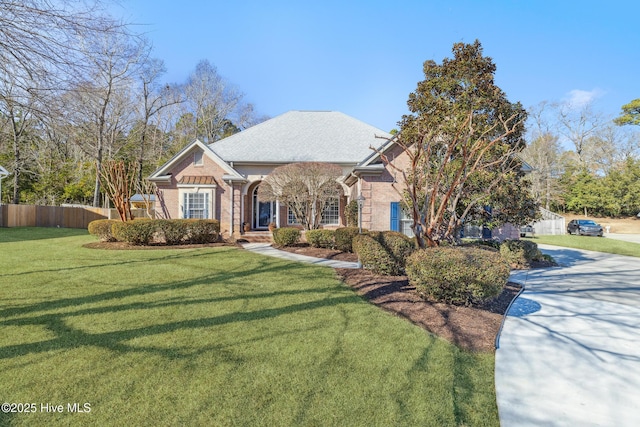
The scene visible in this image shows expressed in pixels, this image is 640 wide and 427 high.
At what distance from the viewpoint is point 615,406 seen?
327 centimetres

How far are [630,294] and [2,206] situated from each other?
3004cm

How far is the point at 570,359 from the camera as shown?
13.9 ft

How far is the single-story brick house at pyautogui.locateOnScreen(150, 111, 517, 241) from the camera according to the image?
14680 mm

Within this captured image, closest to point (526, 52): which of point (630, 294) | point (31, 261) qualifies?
point (630, 294)

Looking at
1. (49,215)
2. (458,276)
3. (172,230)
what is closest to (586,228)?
(458,276)

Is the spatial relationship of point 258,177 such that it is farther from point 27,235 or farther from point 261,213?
point 27,235

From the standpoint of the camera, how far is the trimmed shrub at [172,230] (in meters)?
13.8

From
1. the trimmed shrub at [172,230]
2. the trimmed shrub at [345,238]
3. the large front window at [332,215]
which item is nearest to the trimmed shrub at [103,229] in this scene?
the trimmed shrub at [172,230]

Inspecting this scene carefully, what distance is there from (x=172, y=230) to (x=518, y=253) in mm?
13129

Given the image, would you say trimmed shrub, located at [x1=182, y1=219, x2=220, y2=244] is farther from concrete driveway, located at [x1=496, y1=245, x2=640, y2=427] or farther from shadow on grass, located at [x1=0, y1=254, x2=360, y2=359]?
concrete driveway, located at [x1=496, y1=245, x2=640, y2=427]

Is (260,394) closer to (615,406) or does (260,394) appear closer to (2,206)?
(615,406)

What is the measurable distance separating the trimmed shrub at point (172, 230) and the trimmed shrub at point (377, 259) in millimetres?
8843

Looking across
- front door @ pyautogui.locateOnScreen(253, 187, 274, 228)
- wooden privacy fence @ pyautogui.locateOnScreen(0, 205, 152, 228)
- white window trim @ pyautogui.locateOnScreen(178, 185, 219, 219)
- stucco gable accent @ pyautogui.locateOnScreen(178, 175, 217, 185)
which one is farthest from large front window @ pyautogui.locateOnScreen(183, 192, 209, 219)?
wooden privacy fence @ pyautogui.locateOnScreen(0, 205, 152, 228)

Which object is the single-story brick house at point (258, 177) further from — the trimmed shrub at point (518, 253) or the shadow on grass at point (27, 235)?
the shadow on grass at point (27, 235)
